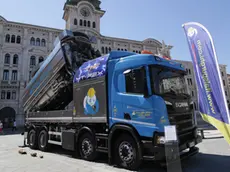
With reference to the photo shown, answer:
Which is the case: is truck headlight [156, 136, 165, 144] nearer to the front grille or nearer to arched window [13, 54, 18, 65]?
the front grille

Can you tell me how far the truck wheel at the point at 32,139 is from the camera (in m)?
8.73

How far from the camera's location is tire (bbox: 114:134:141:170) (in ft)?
14.7

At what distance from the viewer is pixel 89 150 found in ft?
19.1

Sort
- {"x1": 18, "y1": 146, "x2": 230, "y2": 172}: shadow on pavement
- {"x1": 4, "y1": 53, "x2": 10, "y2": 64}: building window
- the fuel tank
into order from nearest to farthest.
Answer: {"x1": 18, "y1": 146, "x2": 230, "y2": 172}: shadow on pavement, the fuel tank, {"x1": 4, "y1": 53, "x2": 10, "y2": 64}: building window

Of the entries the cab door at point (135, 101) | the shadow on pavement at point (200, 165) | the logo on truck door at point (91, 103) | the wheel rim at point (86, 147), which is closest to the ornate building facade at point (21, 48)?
the logo on truck door at point (91, 103)

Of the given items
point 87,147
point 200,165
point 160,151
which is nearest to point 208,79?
point 160,151

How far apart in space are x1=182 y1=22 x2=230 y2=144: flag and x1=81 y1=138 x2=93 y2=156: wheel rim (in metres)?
3.73

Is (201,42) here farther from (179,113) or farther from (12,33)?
(12,33)

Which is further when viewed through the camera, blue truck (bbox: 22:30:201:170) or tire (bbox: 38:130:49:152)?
tire (bbox: 38:130:49:152)

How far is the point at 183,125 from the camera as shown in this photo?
15.8 feet

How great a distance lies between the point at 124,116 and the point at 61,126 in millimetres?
3583

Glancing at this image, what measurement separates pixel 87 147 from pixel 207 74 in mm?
4385

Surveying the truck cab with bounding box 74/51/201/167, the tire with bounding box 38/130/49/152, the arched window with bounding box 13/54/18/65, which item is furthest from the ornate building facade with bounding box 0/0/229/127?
the truck cab with bounding box 74/51/201/167

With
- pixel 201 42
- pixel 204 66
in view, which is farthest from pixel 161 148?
pixel 201 42
